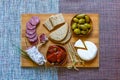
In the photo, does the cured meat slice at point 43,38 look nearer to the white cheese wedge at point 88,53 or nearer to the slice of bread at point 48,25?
the slice of bread at point 48,25

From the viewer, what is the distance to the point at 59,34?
3.94 feet

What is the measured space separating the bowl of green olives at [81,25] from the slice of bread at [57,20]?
0.17 ft

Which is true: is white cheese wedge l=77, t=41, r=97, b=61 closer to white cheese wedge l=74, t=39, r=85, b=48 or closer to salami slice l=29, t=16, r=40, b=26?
white cheese wedge l=74, t=39, r=85, b=48

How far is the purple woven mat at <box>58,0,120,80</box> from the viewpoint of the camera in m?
1.21

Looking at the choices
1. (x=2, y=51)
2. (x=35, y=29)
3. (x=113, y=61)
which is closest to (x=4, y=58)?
(x=2, y=51)

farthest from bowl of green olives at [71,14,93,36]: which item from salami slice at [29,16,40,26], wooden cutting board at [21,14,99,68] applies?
salami slice at [29,16,40,26]

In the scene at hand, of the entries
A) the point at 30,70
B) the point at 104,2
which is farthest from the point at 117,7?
the point at 30,70

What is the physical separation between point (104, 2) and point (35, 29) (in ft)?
1.07

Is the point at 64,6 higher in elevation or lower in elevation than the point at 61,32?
higher

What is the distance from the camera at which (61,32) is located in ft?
3.94

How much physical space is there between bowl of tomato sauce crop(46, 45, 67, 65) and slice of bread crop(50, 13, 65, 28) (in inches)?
3.9

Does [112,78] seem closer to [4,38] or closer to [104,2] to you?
[104,2]

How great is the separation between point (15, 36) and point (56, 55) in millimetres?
208

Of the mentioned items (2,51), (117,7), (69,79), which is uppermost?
(117,7)
